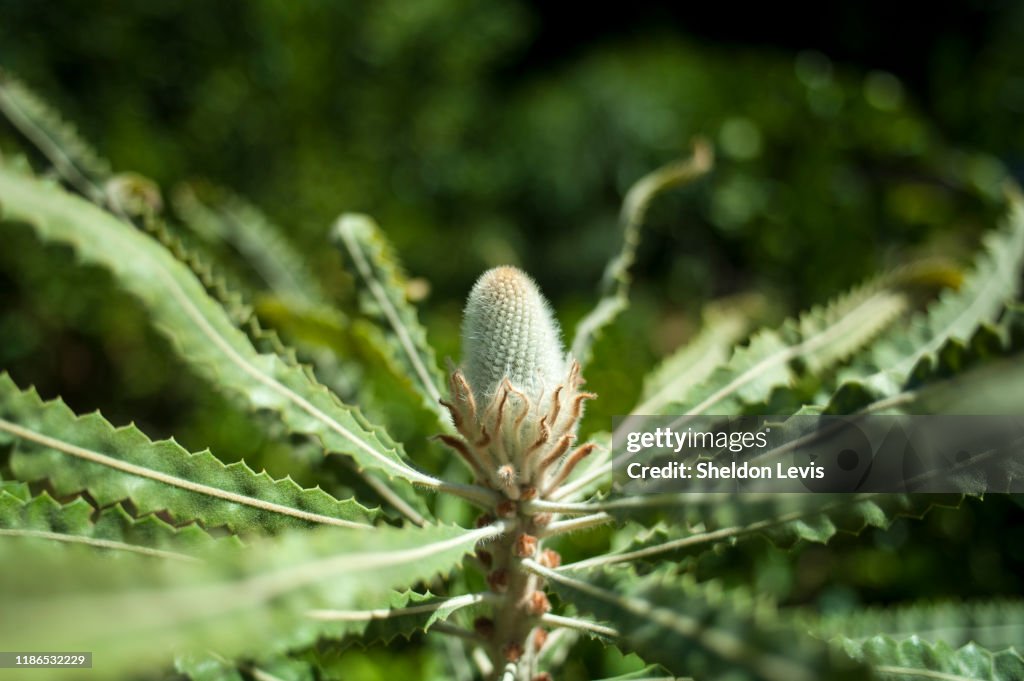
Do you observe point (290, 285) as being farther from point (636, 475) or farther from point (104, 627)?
point (104, 627)

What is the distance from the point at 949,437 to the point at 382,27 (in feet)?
8.57

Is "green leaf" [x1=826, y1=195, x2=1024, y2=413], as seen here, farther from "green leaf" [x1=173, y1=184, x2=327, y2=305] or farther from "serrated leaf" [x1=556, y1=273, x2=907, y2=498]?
"green leaf" [x1=173, y1=184, x2=327, y2=305]

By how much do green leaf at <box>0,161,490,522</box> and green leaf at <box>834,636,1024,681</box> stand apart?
0.44 meters

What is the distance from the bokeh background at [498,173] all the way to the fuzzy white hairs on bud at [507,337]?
408mm

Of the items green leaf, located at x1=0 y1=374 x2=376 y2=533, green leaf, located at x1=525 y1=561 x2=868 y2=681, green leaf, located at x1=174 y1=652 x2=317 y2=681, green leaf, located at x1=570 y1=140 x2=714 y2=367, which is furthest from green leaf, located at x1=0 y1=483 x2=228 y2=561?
green leaf, located at x1=570 y1=140 x2=714 y2=367

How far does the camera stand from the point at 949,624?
1.17 meters

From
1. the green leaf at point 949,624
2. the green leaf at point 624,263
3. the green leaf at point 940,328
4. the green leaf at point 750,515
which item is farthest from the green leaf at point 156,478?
the green leaf at point 949,624

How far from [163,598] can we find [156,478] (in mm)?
405

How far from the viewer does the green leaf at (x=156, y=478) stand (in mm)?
770

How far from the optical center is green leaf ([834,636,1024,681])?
2.56 feet

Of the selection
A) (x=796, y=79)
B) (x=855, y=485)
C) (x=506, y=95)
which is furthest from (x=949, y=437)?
(x=506, y=95)

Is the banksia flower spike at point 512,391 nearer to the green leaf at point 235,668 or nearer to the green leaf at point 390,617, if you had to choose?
the green leaf at point 390,617

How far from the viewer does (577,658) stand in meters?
1.14

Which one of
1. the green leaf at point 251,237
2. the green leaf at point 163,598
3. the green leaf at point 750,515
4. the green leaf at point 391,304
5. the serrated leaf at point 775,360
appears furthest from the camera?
the green leaf at point 251,237
